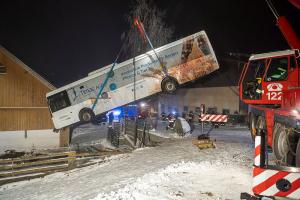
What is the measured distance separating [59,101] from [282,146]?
13202 mm

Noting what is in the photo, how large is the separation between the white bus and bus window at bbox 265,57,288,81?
4.69 meters

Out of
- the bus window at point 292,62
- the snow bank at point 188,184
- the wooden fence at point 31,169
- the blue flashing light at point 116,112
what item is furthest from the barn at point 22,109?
the bus window at point 292,62

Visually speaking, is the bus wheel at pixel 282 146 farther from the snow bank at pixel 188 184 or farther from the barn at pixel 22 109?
the barn at pixel 22 109

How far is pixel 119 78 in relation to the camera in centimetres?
1695

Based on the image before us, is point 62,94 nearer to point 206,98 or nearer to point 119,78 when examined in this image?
point 119,78

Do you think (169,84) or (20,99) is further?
(20,99)

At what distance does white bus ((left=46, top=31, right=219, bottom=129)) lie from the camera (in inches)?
618

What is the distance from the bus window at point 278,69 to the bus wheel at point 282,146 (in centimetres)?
267

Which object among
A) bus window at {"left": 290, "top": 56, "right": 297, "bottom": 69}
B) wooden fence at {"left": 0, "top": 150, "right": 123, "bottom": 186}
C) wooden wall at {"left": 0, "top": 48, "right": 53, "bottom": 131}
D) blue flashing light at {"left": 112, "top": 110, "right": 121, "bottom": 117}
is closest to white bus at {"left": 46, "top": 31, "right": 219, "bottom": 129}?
blue flashing light at {"left": 112, "top": 110, "right": 121, "bottom": 117}

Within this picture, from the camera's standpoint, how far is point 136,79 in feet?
55.1

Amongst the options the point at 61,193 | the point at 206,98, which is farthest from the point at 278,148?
the point at 206,98

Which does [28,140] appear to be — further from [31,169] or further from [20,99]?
[31,169]

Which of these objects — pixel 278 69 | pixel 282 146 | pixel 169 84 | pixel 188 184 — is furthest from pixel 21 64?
pixel 282 146

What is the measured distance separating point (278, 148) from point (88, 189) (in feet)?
18.4
